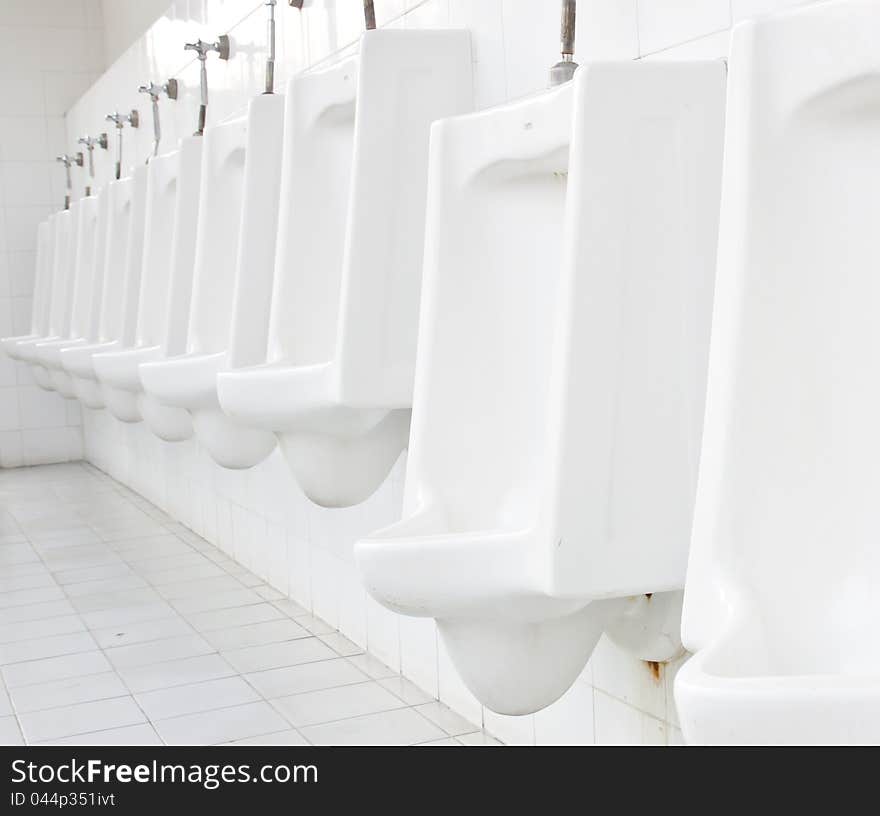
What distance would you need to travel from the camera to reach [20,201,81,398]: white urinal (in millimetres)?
4371

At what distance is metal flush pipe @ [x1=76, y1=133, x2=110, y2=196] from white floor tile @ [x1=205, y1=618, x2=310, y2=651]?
214cm

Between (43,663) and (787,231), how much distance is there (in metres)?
2.15

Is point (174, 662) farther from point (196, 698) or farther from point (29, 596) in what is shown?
point (29, 596)

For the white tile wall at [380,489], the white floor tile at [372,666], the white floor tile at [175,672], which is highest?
the white tile wall at [380,489]

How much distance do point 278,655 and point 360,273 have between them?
123cm

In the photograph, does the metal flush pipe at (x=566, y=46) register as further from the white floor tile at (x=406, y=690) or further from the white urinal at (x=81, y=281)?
the white urinal at (x=81, y=281)

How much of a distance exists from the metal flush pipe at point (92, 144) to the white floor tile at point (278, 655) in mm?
2290

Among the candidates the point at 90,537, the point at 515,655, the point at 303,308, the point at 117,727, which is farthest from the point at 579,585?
the point at 90,537

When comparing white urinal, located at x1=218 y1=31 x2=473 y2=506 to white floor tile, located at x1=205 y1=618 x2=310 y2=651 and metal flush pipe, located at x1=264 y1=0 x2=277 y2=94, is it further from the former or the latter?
white floor tile, located at x1=205 y1=618 x2=310 y2=651

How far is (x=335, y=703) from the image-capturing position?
2.40 m

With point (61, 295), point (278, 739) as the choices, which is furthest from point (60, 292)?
point (278, 739)

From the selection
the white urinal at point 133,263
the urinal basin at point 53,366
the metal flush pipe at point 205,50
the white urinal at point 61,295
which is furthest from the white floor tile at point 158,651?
the white urinal at point 61,295

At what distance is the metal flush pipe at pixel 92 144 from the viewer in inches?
180

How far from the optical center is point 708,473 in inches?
43.4
